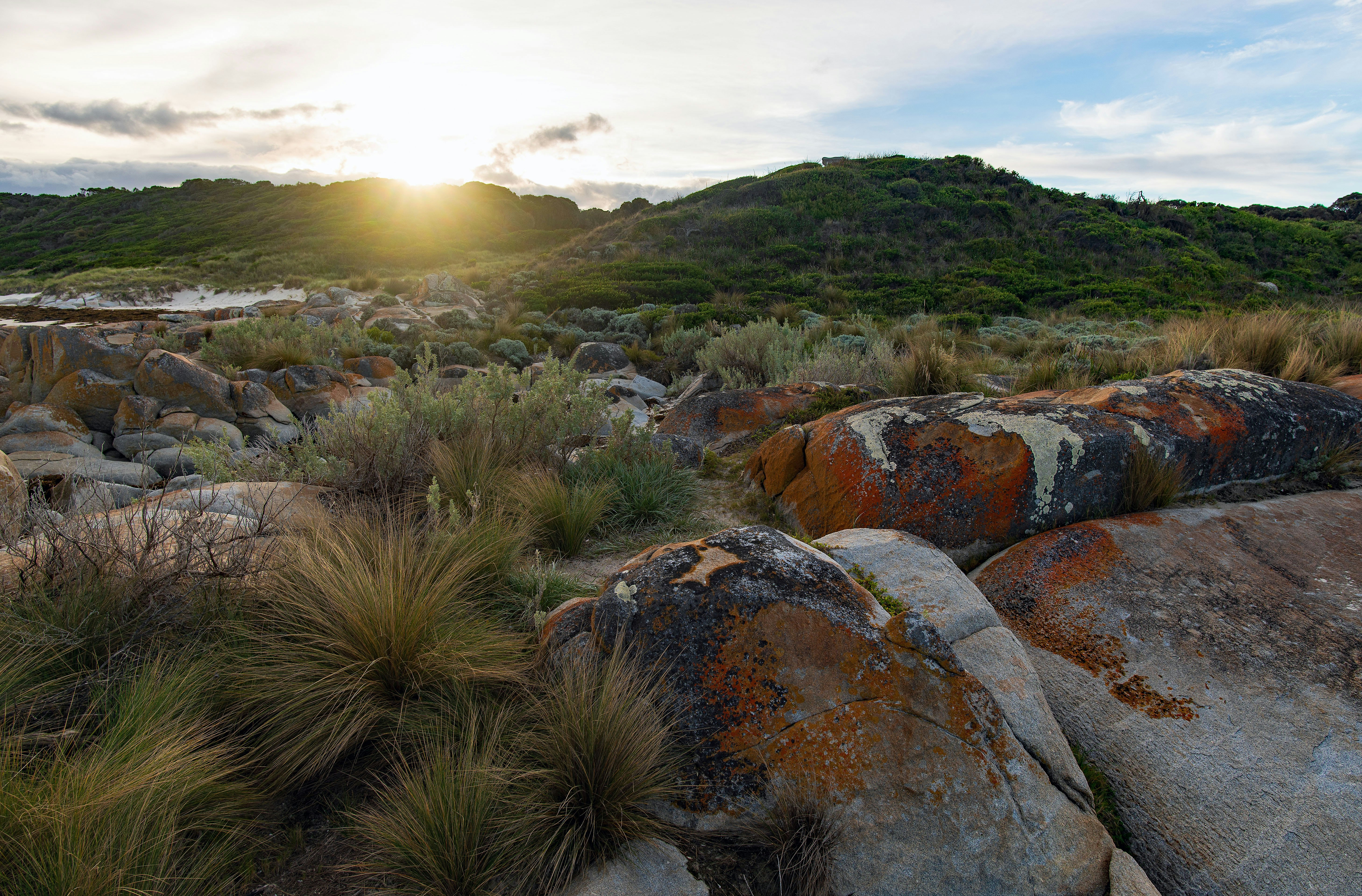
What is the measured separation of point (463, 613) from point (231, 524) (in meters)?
1.31

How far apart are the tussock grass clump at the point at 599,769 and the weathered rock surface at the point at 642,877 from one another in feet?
0.07

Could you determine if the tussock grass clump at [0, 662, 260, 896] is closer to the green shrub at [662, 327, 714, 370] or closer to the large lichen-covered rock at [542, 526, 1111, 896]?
the large lichen-covered rock at [542, 526, 1111, 896]

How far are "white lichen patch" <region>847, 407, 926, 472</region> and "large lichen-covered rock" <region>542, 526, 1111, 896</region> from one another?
1.37 metres

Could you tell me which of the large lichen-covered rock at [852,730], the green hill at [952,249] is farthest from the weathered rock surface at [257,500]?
the green hill at [952,249]

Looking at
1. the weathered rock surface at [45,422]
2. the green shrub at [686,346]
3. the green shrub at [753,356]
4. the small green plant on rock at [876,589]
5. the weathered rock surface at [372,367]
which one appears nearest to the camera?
the small green plant on rock at [876,589]

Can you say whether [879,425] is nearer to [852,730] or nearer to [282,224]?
[852,730]

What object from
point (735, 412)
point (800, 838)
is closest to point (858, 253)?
point (735, 412)

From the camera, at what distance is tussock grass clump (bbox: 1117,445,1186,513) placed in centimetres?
302

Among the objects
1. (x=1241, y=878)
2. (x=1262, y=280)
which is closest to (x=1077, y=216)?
(x=1262, y=280)

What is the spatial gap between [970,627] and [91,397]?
8.89m

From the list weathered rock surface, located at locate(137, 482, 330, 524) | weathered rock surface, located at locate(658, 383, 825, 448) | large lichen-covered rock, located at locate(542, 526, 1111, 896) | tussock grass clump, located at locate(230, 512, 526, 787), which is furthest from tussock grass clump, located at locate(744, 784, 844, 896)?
weathered rock surface, located at locate(658, 383, 825, 448)

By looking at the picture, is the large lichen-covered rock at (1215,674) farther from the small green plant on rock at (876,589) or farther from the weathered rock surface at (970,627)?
the small green plant on rock at (876,589)

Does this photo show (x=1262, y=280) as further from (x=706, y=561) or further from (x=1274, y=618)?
(x=706, y=561)

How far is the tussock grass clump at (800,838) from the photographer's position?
1.47 meters
